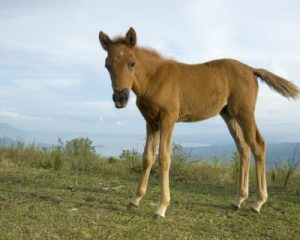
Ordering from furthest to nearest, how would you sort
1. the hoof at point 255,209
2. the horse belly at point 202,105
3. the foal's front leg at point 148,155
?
the hoof at point 255,209 → the horse belly at point 202,105 → the foal's front leg at point 148,155

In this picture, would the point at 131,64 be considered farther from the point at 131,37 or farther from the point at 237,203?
the point at 237,203

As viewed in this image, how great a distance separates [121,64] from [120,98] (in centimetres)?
52

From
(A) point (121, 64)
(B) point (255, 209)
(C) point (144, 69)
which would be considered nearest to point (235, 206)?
(B) point (255, 209)

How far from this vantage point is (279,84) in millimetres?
8422

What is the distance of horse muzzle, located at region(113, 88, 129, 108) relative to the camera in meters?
6.37

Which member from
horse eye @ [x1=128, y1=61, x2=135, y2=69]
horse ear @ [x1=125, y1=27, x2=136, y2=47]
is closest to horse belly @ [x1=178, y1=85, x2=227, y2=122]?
horse eye @ [x1=128, y1=61, x2=135, y2=69]

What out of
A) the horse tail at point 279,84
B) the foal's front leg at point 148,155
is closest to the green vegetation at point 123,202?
the foal's front leg at point 148,155

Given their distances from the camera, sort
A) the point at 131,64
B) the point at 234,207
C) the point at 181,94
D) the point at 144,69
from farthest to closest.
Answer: the point at 234,207, the point at 181,94, the point at 144,69, the point at 131,64

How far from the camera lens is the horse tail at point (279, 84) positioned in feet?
27.6

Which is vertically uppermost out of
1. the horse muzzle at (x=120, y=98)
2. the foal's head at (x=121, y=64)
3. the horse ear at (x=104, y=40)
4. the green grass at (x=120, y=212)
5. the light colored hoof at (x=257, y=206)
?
the horse ear at (x=104, y=40)

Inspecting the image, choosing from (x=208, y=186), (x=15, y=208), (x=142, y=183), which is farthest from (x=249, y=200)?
(x=15, y=208)

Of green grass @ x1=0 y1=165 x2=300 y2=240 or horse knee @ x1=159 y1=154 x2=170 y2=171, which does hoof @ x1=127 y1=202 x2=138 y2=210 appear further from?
horse knee @ x1=159 y1=154 x2=170 y2=171

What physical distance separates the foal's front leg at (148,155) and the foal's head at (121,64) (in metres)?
1.10

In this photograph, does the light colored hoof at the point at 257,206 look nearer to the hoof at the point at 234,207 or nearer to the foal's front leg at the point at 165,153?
the hoof at the point at 234,207
